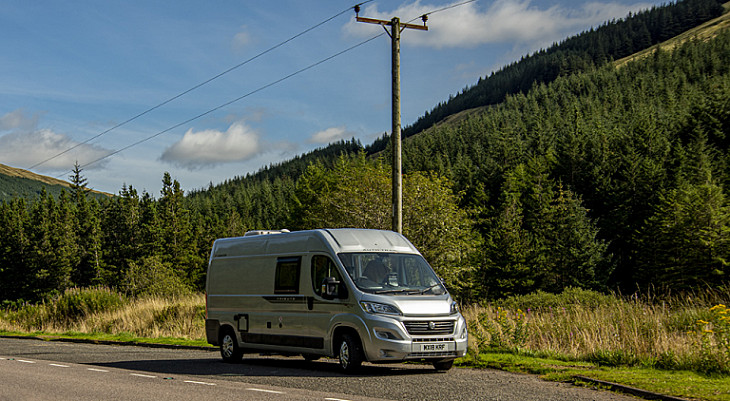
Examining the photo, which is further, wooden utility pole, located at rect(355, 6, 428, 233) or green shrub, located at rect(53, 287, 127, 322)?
green shrub, located at rect(53, 287, 127, 322)

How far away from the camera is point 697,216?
73.4 metres

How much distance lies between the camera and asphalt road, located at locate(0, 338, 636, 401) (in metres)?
9.75

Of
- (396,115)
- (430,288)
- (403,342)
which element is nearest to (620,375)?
(403,342)

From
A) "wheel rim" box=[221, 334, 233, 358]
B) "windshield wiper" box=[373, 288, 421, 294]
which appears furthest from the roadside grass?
"wheel rim" box=[221, 334, 233, 358]

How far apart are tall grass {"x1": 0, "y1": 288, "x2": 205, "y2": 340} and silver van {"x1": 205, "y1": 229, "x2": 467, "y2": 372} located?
8027mm

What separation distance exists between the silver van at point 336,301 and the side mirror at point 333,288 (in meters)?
0.02

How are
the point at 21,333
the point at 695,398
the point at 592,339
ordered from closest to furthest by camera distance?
the point at 695,398, the point at 592,339, the point at 21,333

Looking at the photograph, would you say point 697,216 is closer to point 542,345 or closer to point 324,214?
point 324,214

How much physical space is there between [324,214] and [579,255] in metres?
32.8

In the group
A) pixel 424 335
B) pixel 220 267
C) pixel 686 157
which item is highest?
pixel 686 157

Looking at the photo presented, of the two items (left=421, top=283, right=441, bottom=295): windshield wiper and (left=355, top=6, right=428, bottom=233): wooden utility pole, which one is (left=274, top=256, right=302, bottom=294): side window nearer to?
(left=421, top=283, right=441, bottom=295): windshield wiper

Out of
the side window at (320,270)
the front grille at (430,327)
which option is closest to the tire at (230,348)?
the side window at (320,270)

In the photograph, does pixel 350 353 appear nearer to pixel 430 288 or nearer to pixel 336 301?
pixel 336 301

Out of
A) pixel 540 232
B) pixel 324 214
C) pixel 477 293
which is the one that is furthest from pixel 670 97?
pixel 324 214
